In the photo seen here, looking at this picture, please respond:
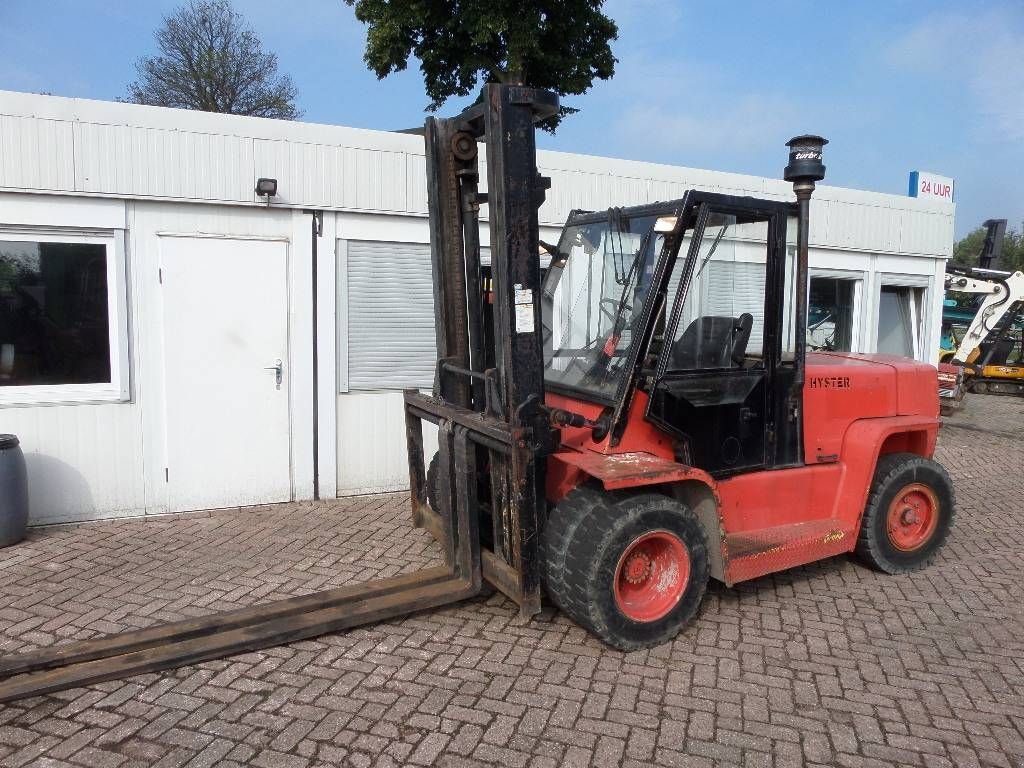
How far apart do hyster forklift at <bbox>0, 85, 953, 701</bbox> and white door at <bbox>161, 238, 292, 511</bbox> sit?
88.6 inches

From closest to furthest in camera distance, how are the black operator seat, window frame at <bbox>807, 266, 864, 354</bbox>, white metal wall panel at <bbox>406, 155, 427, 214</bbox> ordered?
the black operator seat
white metal wall panel at <bbox>406, 155, 427, 214</bbox>
window frame at <bbox>807, 266, 864, 354</bbox>

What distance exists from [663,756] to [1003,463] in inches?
329

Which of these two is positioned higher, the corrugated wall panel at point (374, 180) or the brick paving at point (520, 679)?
the corrugated wall panel at point (374, 180)

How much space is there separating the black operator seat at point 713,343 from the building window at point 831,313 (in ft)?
20.0

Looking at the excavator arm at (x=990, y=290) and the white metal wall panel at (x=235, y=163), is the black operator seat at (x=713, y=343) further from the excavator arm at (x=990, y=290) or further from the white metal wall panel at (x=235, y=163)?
the excavator arm at (x=990, y=290)

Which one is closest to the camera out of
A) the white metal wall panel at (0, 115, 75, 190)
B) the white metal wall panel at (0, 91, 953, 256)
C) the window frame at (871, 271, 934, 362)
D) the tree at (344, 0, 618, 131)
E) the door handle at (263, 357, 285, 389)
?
the white metal wall panel at (0, 115, 75, 190)

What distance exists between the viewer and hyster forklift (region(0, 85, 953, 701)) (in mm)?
3932


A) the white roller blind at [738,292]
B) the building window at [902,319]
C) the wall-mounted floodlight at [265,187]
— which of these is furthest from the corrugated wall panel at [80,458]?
the building window at [902,319]

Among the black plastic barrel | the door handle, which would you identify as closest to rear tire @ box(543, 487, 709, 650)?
the door handle

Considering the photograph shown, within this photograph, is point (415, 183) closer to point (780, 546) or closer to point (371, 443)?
point (371, 443)

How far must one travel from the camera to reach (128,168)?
6.17 metres

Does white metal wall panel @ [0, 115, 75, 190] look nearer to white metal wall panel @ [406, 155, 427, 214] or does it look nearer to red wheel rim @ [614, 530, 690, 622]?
white metal wall panel @ [406, 155, 427, 214]

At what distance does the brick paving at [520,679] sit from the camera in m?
3.29

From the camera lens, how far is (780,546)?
460 cm
